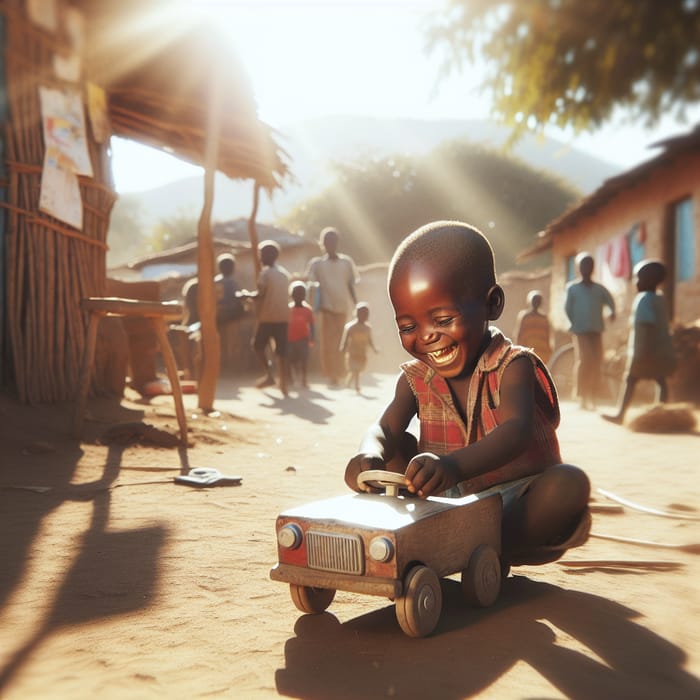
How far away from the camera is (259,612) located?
7.88 feet

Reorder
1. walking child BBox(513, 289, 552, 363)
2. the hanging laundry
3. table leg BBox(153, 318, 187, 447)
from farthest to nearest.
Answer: the hanging laundry
walking child BBox(513, 289, 552, 363)
table leg BBox(153, 318, 187, 447)

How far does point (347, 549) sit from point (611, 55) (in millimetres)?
1381

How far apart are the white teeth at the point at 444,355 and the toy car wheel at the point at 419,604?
0.66 metres

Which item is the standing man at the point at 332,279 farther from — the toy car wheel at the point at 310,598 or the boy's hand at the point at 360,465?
the toy car wheel at the point at 310,598

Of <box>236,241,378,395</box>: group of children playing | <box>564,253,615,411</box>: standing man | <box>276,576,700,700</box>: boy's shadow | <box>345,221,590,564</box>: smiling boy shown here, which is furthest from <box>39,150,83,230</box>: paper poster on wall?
<box>564,253,615,411</box>: standing man

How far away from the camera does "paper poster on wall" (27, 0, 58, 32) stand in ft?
19.8

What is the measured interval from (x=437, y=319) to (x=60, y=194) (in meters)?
4.67

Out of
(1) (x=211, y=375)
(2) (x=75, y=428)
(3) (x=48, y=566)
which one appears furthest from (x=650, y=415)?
(3) (x=48, y=566)

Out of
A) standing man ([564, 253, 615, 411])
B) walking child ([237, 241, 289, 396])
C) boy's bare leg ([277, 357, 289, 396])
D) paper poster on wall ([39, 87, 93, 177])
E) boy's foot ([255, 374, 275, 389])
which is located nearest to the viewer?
paper poster on wall ([39, 87, 93, 177])

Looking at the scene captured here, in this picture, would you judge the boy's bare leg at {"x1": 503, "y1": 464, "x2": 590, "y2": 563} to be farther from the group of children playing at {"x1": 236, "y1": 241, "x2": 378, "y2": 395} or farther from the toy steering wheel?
the group of children playing at {"x1": 236, "y1": 241, "x2": 378, "y2": 395}

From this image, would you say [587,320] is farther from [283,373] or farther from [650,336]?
[283,373]

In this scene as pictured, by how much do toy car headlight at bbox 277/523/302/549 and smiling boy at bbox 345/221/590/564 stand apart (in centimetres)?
32

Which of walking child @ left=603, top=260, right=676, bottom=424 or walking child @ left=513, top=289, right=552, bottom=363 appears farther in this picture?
walking child @ left=513, top=289, right=552, bottom=363

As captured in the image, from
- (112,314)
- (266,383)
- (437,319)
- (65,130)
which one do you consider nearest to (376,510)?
(437,319)
